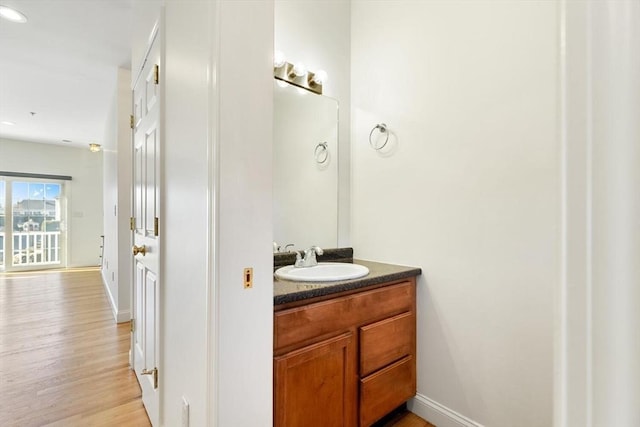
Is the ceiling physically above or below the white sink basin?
above

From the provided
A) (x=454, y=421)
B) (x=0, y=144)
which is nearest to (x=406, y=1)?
(x=454, y=421)

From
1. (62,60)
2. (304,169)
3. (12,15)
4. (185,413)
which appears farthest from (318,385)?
(62,60)

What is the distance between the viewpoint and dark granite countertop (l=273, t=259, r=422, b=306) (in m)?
1.22

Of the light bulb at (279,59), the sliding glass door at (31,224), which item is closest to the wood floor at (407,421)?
the light bulb at (279,59)

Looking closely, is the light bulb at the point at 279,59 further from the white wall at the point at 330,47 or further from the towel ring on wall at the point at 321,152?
the towel ring on wall at the point at 321,152

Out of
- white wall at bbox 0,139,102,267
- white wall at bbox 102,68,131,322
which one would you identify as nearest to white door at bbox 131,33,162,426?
white wall at bbox 102,68,131,322

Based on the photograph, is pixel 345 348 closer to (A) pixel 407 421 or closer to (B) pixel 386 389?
(B) pixel 386 389

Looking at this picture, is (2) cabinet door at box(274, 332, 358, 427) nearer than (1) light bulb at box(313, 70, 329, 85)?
Yes

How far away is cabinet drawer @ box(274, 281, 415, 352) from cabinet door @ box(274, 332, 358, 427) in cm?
5

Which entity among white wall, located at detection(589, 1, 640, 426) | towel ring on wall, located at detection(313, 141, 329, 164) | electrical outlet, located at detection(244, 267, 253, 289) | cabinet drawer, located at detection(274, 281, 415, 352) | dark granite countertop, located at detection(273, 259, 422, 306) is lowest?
cabinet drawer, located at detection(274, 281, 415, 352)

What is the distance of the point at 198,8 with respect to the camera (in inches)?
43.9

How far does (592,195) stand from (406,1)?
6.74 ft

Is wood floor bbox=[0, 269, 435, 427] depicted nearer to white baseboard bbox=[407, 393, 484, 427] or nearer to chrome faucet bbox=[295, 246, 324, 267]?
white baseboard bbox=[407, 393, 484, 427]

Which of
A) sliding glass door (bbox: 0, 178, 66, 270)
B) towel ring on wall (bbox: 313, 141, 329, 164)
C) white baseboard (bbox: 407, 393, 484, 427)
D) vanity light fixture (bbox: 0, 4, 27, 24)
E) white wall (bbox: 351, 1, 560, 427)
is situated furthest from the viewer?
sliding glass door (bbox: 0, 178, 66, 270)
